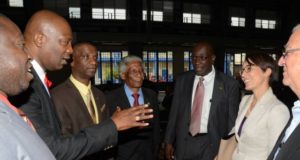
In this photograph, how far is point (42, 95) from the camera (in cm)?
207

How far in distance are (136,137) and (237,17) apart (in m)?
23.5

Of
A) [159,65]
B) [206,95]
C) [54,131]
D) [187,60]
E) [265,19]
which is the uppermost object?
[265,19]

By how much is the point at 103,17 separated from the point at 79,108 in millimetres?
19241

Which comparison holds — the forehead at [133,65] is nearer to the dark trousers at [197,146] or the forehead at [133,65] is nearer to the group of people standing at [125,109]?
the group of people standing at [125,109]

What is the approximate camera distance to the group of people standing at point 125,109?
1416 millimetres

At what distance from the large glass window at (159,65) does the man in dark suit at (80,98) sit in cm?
1845

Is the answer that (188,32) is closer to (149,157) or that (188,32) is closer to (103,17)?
(103,17)

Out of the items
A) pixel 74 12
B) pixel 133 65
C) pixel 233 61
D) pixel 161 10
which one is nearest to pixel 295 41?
pixel 133 65

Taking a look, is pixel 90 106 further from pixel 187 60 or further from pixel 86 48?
pixel 187 60

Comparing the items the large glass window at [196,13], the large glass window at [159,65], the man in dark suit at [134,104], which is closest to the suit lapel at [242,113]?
the man in dark suit at [134,104]

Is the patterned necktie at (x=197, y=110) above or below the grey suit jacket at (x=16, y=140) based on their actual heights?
below

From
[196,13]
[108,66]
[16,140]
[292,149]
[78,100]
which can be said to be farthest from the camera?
[196,13]

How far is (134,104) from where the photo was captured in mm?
4039

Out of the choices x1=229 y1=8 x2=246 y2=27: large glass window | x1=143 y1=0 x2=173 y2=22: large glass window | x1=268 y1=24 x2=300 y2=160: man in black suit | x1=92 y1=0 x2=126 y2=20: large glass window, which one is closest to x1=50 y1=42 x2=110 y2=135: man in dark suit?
x1=268 y1=24 x2=300 y2=160: man in black suit
